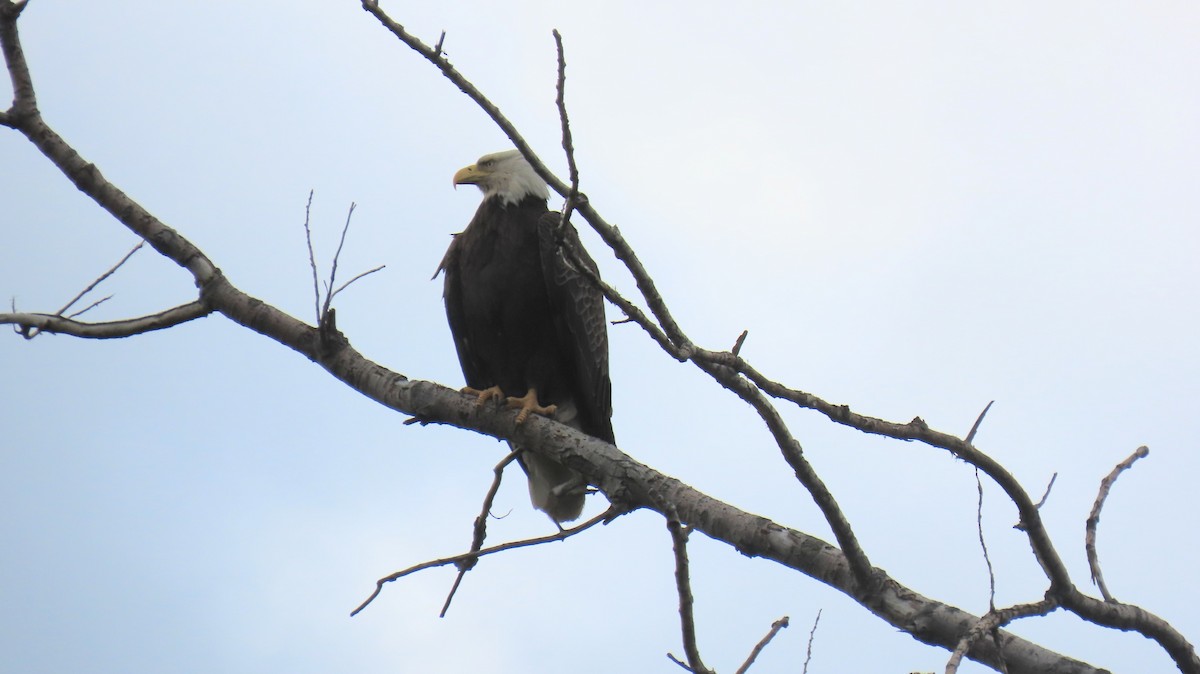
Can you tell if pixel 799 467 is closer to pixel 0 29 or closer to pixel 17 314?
pixel 17 314

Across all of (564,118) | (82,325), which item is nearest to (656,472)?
(564,118)

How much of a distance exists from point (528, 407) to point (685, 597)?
83.7 inches

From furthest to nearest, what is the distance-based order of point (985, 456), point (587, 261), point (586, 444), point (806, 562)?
point (587, 261), point (586, 444), point (806, 562), point (985, 456)

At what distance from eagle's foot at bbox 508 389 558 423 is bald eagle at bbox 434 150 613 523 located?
0.07ft

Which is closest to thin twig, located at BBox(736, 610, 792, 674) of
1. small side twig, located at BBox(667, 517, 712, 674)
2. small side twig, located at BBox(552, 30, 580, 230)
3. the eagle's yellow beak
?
small side twig, located at BBox(667, 517, 712, 674)

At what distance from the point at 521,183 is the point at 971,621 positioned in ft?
11.6

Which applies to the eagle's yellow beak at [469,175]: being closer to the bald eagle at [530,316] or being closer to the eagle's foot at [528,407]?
the bald eagle at [530,316]

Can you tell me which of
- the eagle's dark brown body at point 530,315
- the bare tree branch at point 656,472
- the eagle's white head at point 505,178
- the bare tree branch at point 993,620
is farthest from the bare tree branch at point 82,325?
the bare tree branch at point 993,620

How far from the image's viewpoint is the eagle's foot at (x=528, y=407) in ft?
14.3

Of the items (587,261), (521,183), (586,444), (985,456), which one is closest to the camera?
(985,456)

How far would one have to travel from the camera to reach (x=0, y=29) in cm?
400

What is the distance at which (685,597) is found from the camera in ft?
8.25

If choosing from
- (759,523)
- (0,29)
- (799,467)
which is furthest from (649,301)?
(0,29)

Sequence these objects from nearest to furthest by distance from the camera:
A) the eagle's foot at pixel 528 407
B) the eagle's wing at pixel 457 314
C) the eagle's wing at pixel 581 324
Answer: the eagle's foot at pixel 528 407
the eagle's wing at pixel 581 324
the eagle's wing at pixel 457 314
